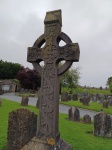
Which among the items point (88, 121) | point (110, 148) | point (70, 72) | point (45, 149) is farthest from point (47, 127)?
point (70, 72)

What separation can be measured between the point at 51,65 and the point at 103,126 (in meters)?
6.37

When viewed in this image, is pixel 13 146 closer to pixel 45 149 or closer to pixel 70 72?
pixel 45 149

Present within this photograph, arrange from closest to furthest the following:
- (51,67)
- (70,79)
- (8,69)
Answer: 1. (51,67)
2. (70,79)
3. (8,69)

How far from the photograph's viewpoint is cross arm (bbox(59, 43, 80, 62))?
18.4ft

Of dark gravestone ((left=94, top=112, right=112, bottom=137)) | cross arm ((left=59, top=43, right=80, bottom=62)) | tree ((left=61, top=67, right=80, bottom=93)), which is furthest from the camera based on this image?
tree ((left=61, top=67, right=80, bottom=93))

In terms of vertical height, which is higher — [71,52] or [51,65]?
[71,52]

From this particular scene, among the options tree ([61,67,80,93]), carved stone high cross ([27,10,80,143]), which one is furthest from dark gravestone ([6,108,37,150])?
tree ([61,67,80,93])

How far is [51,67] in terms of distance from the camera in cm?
586

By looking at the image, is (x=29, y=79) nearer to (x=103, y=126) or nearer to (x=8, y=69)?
(x=8, y=69)

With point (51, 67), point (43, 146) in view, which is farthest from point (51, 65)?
point (43, 146)

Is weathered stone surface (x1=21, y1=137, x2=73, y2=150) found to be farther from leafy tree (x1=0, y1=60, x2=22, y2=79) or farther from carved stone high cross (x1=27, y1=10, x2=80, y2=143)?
leafy tree (x1=0, y1=60, x2=22, y2=79)

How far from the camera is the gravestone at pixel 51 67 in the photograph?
221 inches

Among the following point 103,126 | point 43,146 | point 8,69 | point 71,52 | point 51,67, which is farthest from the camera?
point 8,69

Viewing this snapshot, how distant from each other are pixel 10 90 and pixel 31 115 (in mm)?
44569
